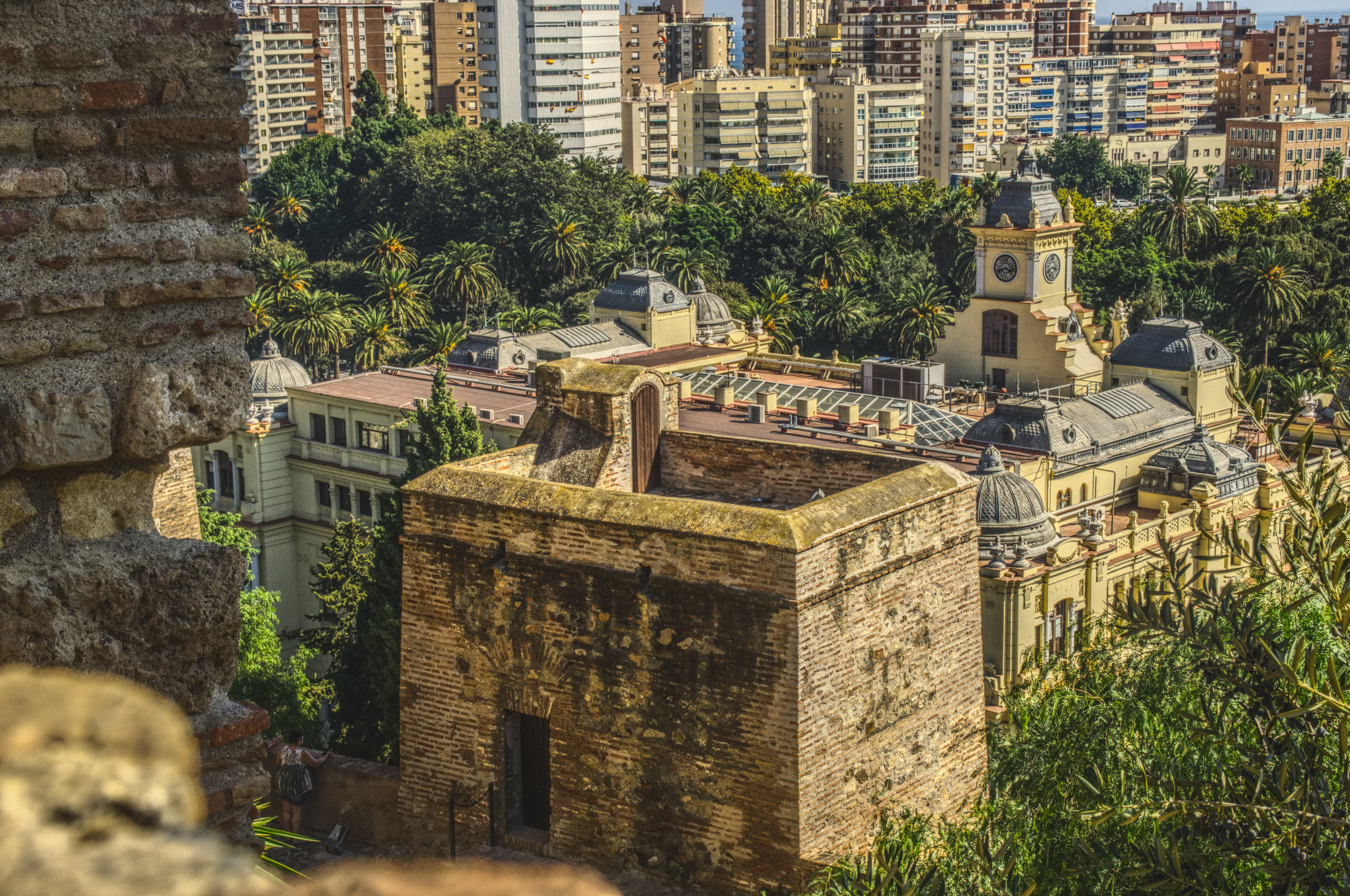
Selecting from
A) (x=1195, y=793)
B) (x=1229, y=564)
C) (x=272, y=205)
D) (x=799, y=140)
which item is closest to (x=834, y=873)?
Result: (x=1195, y=793)

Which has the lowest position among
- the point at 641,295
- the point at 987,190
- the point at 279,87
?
the point at 641,295

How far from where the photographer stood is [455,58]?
A: 643 ft

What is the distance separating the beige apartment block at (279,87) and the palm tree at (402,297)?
74.9 m

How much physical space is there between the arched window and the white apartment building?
118852 millimetres

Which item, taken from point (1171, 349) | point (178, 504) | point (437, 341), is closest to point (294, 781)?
point (178, 504)

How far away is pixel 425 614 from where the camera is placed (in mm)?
19562

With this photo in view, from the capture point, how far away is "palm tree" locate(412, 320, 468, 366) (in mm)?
79688

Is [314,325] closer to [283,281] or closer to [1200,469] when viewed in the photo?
[283,281]

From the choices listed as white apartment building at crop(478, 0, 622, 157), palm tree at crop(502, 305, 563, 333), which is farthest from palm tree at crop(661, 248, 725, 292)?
white apartment building at crop(478, 0, 622, 157)

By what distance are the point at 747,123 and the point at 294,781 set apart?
169 meters

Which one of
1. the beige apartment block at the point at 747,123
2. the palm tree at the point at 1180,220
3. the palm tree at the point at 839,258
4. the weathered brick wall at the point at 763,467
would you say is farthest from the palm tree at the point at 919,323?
the beige apartment block at the point at 747,123

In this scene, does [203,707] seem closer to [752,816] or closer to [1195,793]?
[1195,793]

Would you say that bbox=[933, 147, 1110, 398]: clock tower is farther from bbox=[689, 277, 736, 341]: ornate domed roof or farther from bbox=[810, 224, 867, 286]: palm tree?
bbox=[810, 224, 867, 286]: palm tree

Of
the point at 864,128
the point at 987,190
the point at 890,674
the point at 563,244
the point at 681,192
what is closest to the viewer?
the point at 890,674
